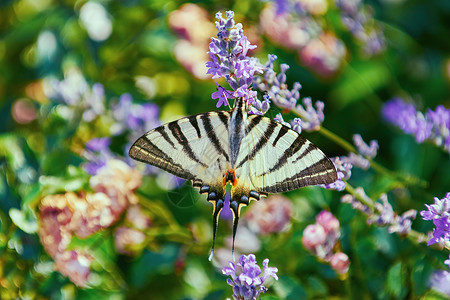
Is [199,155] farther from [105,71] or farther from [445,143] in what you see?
[105,71]

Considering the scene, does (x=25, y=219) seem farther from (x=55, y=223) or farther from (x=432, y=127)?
(x=432, y=127)

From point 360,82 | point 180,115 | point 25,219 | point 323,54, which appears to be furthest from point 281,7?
point 25,219

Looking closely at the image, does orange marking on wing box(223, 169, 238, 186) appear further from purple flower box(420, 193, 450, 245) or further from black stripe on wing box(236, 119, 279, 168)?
purple flower box(420, 193, 450, 245)

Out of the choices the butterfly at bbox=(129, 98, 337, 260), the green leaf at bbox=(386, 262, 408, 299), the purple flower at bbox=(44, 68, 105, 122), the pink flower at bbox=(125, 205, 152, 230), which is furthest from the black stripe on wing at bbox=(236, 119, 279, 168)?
the purple flower at bbox=(44, 68, 105, 122)

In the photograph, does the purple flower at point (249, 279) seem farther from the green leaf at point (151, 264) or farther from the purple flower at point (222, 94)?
the green leaf at point (151, 264)

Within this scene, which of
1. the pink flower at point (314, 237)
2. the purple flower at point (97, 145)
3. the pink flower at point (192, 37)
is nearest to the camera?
the pink flower at point (314, 237)

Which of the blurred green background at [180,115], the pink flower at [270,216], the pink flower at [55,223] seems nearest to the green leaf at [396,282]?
the blurred green background at [180,115]
